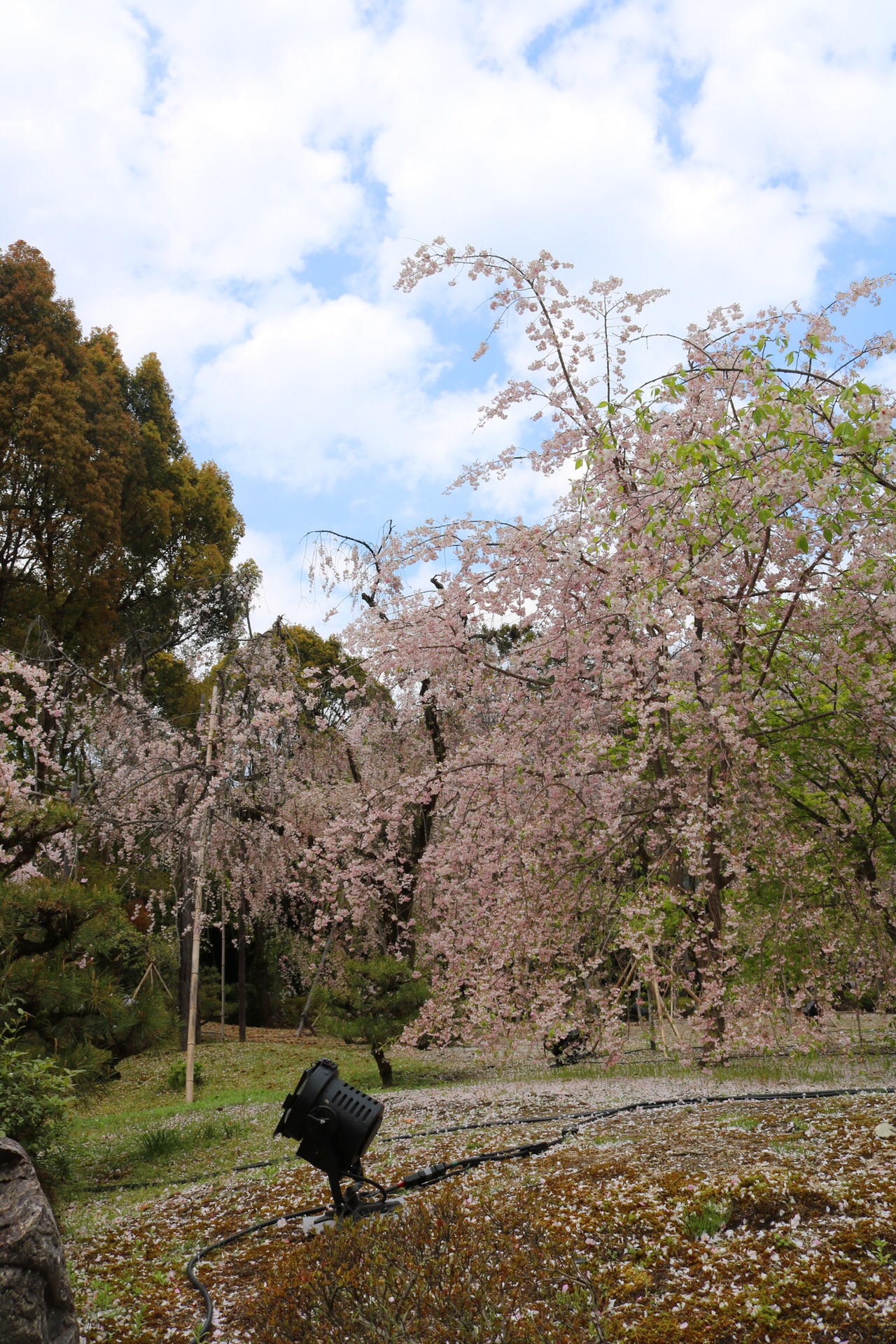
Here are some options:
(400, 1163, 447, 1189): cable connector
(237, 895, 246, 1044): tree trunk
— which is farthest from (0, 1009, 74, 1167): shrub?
(237, 895, 246, 1044): tree trunk

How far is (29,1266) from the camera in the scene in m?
2.70

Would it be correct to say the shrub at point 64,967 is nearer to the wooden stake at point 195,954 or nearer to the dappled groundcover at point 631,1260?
the wooden stake at point 195,954

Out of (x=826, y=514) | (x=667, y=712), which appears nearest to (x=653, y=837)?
(x=667, y=712)

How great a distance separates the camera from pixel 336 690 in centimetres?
2286

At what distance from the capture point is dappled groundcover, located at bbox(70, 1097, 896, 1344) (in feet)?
6.99

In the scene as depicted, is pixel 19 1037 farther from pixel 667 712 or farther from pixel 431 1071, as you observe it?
pixel 431 1071

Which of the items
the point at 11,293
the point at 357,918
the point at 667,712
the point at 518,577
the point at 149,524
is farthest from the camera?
the point at 149,524

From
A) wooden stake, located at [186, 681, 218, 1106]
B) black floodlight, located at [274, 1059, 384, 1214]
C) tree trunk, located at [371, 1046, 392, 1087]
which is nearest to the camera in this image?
black floodlight, located at [274, 1059, 384, 1214]

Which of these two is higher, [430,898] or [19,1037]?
[430,898]

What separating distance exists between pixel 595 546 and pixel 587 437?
1.03 meters

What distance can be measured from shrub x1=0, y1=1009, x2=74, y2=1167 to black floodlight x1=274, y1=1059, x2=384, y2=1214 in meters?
1.66

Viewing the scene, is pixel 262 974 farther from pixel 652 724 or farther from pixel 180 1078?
pixel 652 724

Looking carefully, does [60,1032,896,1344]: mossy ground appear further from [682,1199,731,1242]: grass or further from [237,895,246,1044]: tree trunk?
[237,895,246,1044]: tree trunk

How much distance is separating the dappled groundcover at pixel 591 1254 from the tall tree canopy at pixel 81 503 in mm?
11166
